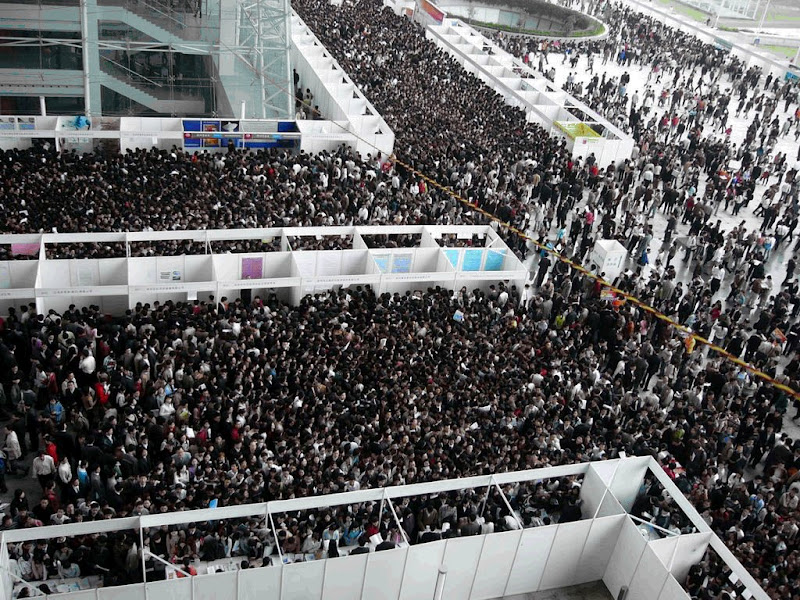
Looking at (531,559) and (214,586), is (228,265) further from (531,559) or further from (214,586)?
(531,559)

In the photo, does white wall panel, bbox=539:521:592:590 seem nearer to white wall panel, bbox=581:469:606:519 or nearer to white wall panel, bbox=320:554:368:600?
white wall panel, bbox=581:469:606:519

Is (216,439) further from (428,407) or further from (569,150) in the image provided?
(569,150)

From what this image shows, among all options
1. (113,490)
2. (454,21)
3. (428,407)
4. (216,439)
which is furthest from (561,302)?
(454,21)

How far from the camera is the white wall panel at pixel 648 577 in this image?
10.9m

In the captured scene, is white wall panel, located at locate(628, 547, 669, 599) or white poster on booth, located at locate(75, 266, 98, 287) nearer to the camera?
white wall panel, located at locate(628, 547, 669, 599)

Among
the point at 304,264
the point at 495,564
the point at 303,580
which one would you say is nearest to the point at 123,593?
the point at 303,580

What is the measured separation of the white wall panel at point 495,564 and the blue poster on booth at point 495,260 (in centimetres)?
796

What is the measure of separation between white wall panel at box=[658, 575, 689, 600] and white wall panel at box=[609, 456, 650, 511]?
2.00 meters

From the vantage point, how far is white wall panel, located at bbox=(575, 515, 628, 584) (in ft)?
38.1

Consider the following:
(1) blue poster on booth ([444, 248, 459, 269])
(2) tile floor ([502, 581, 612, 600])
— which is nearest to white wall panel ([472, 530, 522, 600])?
(2) tile floor ([502, 581, 612, 600])

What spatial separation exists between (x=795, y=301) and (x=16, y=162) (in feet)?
59.3

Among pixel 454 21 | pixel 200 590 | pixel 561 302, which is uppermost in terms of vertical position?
pixel 454 21

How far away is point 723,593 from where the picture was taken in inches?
412

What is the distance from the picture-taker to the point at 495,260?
58.9 feet
